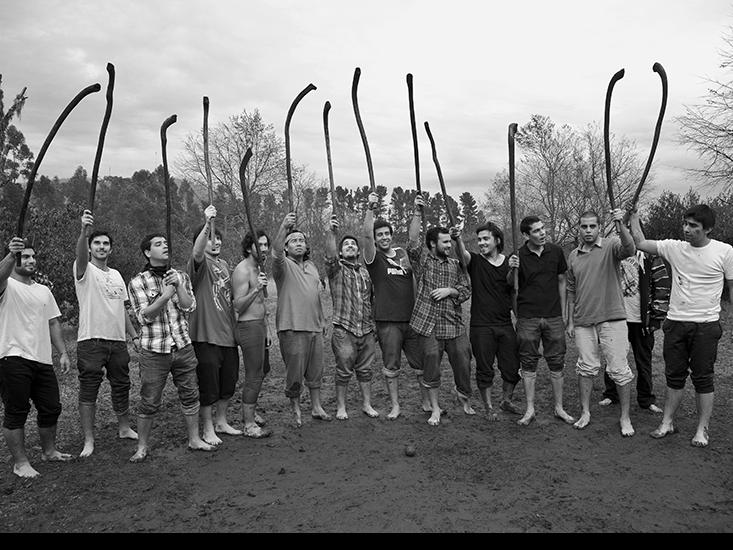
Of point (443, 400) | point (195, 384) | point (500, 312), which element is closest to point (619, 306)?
point (500, 312)

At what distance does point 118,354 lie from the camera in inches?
187

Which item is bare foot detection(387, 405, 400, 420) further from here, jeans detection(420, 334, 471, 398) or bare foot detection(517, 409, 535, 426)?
bare foot detection(517, 409, 535, 426)

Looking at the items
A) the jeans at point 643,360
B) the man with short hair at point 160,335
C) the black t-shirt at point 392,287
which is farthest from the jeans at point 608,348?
the man with short hair at point 160,335

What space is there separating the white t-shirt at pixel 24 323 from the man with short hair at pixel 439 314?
3.37 metres

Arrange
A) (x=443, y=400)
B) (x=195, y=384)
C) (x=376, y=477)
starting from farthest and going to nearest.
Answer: (x=443, y=400), (x=195, y=384), (x=376, y=477)

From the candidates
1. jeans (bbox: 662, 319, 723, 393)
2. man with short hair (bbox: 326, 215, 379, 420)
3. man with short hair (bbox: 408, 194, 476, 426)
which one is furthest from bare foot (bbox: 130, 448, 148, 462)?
jeans (bbox: 662, 319, 723, 393)

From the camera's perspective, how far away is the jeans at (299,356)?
510 centimetres

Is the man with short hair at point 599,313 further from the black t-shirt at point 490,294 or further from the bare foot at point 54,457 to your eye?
the bare foot at point 54,457

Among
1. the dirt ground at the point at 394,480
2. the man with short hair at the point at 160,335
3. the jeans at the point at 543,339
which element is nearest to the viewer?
the dirt ground at the point at 394,480

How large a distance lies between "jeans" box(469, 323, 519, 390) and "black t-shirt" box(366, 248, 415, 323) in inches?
30.2

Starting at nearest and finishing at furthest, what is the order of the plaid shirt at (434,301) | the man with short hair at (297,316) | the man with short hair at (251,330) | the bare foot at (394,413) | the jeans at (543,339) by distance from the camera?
the man with short hair at (251,330)
the man with short hair at (297,316)
the jeans at (543,339)
the plaid shirt at (434,301)
the bare foot at (394,413)

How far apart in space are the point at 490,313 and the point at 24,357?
4226 millimetres

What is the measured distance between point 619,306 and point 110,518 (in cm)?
467
